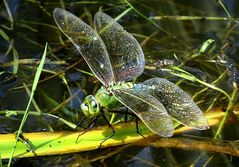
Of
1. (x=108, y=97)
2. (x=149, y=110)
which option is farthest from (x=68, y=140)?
(x=149, y=110)

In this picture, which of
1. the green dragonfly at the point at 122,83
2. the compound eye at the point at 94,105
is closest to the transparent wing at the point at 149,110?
the green dragonfly at the point at 122,83

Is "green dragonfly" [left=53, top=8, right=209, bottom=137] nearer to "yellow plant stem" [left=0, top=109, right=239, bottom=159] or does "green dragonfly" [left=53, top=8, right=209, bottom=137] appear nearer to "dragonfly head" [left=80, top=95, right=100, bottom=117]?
"dragonfly head" [left=80, top=95, right=100, bottom=117]

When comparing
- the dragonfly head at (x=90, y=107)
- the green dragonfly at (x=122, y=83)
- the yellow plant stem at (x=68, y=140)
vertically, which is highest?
the green dragonfly at (x=122, y=83)

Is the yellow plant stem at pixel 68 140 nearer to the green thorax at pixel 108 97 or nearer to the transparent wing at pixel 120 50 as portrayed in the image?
the green thorax at pixel 108 97

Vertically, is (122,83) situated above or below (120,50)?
below

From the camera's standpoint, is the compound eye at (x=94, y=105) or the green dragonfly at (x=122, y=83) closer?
the green dragonfly at (x=122, y=83)

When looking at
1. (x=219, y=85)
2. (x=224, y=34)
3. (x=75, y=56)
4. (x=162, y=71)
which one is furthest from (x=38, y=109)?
(x=224, y=34)

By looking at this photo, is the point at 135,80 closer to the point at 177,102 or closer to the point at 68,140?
the point at 177,102

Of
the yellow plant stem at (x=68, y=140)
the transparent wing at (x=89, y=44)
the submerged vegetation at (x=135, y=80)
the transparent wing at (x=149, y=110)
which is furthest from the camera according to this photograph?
the transparent wing at (x=89, y=44)
